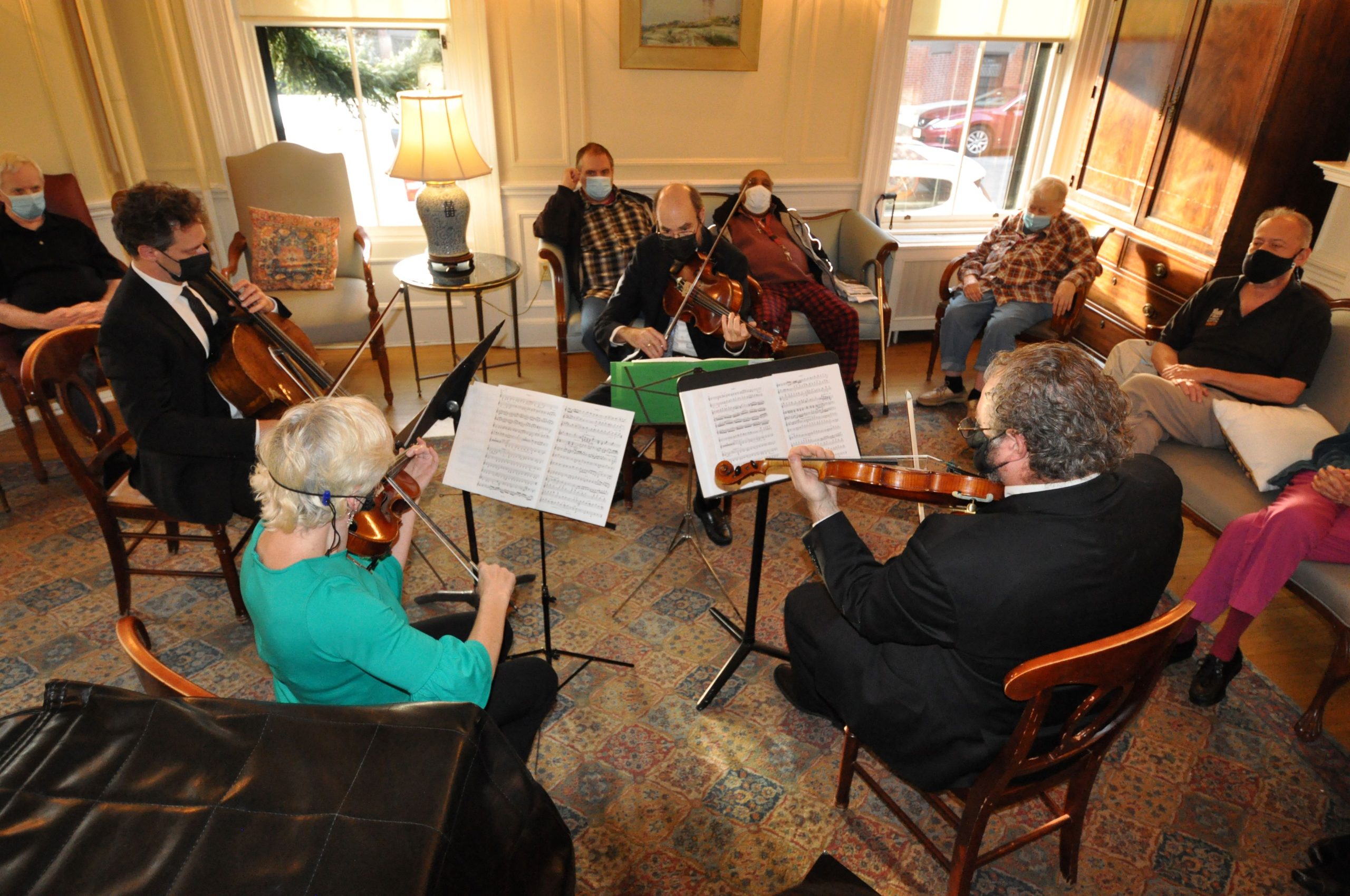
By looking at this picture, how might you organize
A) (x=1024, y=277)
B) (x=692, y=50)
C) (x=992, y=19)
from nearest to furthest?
(x=1024, y=277) → (x=692, y=50) → (x=992, y=19)

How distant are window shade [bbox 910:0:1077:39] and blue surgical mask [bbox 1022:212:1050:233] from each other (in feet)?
4.48

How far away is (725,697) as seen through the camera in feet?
7.98

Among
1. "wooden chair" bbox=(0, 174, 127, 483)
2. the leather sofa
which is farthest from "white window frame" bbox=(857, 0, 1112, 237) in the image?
the leather sofa

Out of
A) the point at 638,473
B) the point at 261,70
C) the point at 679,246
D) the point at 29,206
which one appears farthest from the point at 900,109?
the point at 29,206

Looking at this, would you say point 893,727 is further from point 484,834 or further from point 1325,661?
point 1325,661

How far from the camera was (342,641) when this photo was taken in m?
1.46

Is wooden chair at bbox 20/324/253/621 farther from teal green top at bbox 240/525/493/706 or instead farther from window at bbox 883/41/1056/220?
window at bbox 883/41/1056/220

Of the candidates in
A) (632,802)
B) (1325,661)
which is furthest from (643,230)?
(1325,661)

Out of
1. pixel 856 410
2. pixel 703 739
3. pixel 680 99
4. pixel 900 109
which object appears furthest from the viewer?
pixel 900 109

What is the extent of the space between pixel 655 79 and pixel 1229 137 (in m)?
2.78

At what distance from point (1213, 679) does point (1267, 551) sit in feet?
1.41

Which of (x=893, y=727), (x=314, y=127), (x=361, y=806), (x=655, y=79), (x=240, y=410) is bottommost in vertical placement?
(x=893, y=727)

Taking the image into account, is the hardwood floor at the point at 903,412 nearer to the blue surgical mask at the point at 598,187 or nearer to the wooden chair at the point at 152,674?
the blue surgical mask at the point at 598,187

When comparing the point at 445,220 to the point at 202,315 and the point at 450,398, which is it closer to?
the point at 202,315
